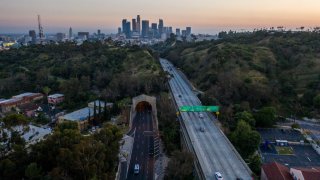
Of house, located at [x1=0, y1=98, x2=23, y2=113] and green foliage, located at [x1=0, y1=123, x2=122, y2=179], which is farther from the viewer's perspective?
house, located at [x1=0, y1=98, x2=23, y2=113]

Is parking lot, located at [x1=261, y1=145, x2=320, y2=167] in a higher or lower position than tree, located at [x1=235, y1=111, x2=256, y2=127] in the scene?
lower

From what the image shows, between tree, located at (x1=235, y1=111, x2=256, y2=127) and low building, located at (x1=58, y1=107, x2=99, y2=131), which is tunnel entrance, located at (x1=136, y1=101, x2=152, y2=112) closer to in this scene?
low building, located at (x1=58, y1=107, x2=99, y2=131)

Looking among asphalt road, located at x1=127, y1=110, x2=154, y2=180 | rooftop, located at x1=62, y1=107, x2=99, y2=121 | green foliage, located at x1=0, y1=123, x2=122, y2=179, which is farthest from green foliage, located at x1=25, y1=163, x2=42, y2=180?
rooftop, located at x1=62, y1=107, x2=99, y2=121

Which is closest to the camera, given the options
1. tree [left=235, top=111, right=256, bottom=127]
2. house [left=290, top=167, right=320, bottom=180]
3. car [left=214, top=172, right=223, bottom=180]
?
house [left=290, top=167, right=320, bottom=180]

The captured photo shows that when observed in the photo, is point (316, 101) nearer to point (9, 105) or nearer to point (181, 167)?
point (181, 167)

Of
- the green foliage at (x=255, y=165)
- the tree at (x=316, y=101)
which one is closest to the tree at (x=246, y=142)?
the green foliage at (x=255, y=165)

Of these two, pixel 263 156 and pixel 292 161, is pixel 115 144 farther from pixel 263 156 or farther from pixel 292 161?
pixel 292 161

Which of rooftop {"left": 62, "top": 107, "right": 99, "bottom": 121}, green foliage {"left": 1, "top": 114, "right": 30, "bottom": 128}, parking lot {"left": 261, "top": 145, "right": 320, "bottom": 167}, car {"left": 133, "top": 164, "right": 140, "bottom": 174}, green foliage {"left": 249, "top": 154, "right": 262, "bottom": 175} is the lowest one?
parking lot {"left": 261, "top": 145, "right": 320, "bottom": 167}

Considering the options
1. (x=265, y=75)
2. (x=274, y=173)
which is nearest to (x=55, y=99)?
(x=265, y=75)
